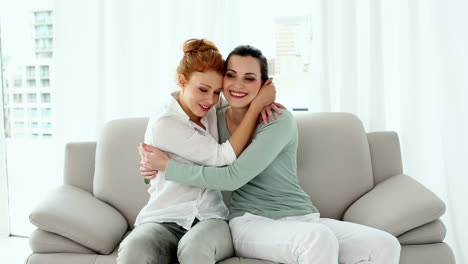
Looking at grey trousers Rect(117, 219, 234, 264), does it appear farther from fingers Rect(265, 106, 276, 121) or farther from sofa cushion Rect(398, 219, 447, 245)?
sofa cushion Rect(398, 219, 447, 245)

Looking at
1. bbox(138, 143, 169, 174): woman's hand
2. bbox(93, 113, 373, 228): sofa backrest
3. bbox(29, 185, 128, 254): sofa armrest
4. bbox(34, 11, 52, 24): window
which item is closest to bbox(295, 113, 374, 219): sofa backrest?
bbox(93, 113, 373, 228): sofa backrest

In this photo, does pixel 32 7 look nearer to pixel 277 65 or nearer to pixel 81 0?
pixel 81 0

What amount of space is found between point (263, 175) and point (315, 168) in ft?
1.27

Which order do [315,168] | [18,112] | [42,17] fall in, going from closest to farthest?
[315,168], [42,17], [18,112]

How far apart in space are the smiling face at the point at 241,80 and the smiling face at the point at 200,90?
1.7 inches

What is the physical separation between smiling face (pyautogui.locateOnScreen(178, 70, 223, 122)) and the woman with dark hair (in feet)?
0.21

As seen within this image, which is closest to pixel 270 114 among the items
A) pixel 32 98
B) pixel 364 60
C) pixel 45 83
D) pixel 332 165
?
pixel 332 165

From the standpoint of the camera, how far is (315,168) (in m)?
2.39

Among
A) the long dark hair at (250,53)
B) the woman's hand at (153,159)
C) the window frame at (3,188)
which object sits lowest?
the window frame at (3,188)

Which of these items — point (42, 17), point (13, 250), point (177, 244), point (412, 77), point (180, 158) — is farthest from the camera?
→ point (42, 17)

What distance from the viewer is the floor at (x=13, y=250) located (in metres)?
3.04

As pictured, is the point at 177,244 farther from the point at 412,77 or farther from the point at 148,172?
the point at 412,77

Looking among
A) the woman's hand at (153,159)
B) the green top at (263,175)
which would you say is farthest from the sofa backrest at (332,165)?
the woman's hand at (153,159)

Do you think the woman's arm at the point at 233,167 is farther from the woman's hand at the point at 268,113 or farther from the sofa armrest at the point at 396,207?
the sofa armrest at the point at 396,207
